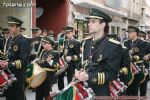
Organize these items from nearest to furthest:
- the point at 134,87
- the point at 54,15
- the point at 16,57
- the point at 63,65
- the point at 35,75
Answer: the point at 16,57 < the point at 35,75 < the point at 134,87 < the point at 63,65 < the point at 54,15

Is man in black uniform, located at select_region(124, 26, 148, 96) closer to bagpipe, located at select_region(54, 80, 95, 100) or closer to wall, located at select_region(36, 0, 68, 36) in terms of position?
bagpipe, located at select_region(54, 80, 95, 100)

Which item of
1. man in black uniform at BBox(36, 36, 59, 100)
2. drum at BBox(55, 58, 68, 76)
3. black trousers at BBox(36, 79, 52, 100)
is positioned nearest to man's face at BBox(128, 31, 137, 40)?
man in black uniform at BBox(36, 36, 59, 100)

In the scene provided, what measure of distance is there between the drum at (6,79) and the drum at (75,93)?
285cm

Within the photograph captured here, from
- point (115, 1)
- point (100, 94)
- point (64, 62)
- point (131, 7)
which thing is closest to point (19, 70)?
point (100, 94)

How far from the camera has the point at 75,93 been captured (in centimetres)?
537

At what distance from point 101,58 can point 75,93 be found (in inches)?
21.1

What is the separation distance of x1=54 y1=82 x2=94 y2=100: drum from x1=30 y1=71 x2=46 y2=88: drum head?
4.24m

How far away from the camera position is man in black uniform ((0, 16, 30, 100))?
8422mm

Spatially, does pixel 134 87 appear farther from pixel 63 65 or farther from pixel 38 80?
pixel 63 65

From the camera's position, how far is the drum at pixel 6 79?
8133 millimetres

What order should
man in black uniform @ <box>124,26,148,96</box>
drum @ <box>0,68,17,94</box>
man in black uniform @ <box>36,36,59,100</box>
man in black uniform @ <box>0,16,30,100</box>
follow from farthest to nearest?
man in black uniform @ <box>124,26,148,96</box> → man in black uniform @ <box>36,36,59,100</box> → man in black uniform @ <box>0,16,30,100</box> → drum @ <box>0,68,17,94</box>

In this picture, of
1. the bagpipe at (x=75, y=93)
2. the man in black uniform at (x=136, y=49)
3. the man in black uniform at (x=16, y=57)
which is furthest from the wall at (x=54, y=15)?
the bagpipe at (x=75, y=93)

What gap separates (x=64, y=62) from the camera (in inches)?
509

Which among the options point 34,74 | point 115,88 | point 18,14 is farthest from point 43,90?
point 18,14
